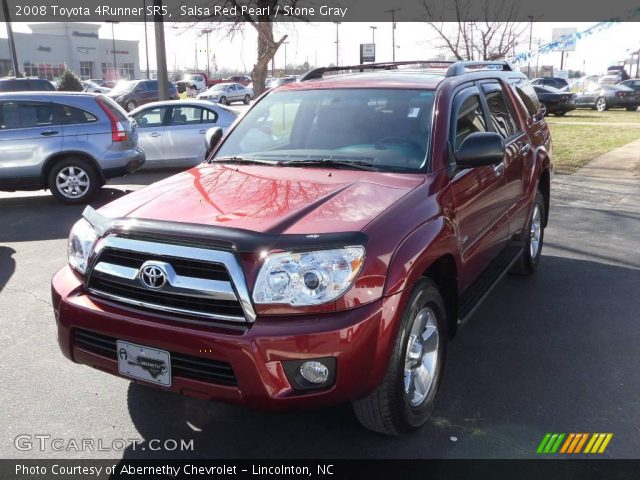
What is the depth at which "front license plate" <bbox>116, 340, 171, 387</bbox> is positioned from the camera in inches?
108

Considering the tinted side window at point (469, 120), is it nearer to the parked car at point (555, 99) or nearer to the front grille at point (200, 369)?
the front grille at point (200, 369)

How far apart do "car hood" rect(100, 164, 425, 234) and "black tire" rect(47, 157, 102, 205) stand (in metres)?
6.16

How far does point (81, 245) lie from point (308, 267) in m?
1.32

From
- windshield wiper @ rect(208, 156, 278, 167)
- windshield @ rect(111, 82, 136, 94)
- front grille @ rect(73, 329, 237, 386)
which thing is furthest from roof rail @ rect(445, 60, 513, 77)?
windshield @ rect(111, 82, 136, 94)

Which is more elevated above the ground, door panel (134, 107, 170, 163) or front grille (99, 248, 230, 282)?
door panel (134, 107, 170, 163)

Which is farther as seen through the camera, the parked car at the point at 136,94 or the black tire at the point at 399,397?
the parked car at the point at 136,94

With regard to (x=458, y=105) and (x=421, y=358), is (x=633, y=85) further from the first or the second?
(x=421, y=358)

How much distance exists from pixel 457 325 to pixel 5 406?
267 centimetres

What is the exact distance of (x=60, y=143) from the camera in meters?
9.19

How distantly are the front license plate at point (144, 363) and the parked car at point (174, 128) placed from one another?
30.7 feet

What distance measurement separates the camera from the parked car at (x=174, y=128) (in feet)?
38.9

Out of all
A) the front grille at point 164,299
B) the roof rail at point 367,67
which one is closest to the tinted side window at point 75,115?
the roof rail at point 367,67

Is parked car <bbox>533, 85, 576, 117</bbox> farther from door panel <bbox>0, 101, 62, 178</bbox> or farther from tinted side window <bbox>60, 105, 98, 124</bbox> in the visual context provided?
door panel <bbox>0, 101, 62, 178</bbox>

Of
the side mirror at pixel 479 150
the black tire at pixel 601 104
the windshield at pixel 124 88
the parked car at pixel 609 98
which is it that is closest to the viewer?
the side mirror at pixel 479 150
